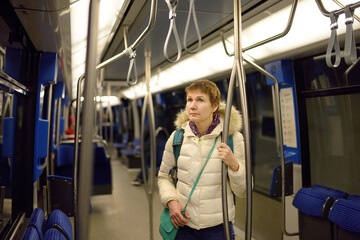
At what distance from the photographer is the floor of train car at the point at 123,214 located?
8.68 feet

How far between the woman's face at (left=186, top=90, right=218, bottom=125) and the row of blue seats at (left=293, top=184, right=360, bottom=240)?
1.50m

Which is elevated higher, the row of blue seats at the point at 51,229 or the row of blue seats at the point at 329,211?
the row of blue seats at the point at 51,229

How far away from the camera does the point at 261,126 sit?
6664 mm

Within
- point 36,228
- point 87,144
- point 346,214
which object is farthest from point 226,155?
point 346,214

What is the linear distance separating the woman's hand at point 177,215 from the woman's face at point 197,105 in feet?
1.50

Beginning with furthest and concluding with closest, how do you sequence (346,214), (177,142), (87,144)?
(346,214)
(177,142)
(87,144)

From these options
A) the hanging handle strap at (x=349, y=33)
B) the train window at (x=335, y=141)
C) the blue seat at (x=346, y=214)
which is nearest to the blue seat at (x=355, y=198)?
the blue seat at (x=346, y=214)

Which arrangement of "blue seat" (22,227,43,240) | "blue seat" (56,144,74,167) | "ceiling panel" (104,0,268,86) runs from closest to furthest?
"blue seat" (22,227,43,240) < "ceiling panel" (104,0,268,86) < "blue seat" (56,144,74,167)

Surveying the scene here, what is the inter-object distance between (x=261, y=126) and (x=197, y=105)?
5.67m

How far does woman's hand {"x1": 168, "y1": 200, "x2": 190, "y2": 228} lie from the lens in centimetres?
137

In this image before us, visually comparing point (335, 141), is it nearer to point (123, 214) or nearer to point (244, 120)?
point (244, 120)

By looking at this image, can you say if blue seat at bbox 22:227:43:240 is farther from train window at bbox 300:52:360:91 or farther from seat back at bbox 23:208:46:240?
train window at bbox 300:52:360:91

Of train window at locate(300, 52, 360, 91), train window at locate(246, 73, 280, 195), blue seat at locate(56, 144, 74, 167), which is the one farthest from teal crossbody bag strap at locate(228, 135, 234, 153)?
blue seat at locate(56, 144, 74, 167)

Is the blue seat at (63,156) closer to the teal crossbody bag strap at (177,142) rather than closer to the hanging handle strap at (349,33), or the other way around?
the teal crossbody bag strap at (177,142)
